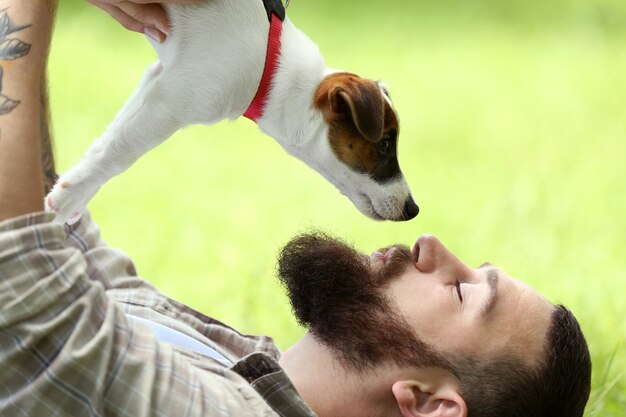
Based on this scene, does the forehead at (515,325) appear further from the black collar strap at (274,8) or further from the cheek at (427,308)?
the black collar strap at (274,8)

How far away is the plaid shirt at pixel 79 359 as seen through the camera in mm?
1111

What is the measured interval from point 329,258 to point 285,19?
1.40 ft

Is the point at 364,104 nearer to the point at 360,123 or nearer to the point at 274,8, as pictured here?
the point at 360,123

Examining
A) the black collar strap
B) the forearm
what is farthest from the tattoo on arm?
the black collar strap

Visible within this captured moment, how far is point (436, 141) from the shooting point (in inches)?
168

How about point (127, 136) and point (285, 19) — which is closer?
point (127, 136)

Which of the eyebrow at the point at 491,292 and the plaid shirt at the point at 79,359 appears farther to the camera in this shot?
the eyebrow at the point at 491,292

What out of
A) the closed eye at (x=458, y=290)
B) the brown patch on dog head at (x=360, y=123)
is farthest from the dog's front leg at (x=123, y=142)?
the closed eye at (x=458, y=290)

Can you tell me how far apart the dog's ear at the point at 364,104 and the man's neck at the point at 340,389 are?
366mm

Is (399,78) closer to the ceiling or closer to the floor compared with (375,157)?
closer to the floor

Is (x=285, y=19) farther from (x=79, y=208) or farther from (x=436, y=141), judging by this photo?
(x=436, y=141)

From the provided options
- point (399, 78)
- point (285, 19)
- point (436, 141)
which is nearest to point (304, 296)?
point (285, 19)

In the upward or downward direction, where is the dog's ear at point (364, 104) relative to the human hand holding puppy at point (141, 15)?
downward

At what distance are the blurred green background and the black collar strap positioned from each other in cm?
104
